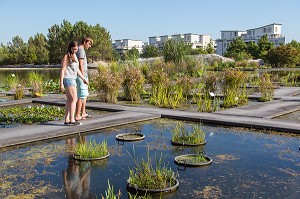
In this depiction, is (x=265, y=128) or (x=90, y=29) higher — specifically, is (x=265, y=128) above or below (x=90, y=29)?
below

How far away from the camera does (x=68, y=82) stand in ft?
22.5

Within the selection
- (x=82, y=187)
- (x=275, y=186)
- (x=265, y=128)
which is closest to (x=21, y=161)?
(x=82, y=187)

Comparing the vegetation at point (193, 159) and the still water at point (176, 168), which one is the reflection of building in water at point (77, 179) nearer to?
the still water at point (176, 168)

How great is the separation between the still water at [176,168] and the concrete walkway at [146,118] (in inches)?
12.6

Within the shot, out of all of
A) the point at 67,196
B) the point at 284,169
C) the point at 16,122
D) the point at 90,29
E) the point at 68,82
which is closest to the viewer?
the point at 67,196

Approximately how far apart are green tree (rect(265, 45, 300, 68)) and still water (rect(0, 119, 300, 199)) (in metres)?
44.7

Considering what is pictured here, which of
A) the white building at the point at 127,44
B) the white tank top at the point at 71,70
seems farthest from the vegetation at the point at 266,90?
the white building at the point at 127,44

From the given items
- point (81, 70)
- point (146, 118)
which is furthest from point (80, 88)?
point (146, 118)

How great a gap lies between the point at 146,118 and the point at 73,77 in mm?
2019

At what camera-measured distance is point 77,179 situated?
4.23 metres

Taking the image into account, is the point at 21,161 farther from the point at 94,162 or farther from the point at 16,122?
the point at 16,122

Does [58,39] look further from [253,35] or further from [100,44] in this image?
[253,35]

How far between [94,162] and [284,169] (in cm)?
251

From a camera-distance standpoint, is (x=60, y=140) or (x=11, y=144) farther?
(x=60, y=140)
